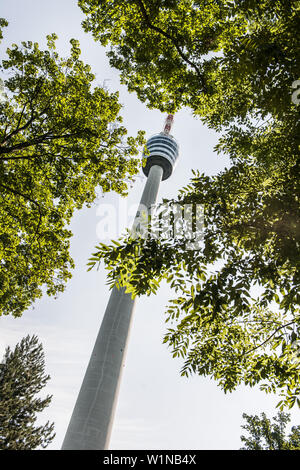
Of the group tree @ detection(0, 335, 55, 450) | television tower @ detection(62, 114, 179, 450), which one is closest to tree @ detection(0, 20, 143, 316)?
television tower @ detection(62, 114, 179, 450)

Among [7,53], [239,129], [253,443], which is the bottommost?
[253,443]

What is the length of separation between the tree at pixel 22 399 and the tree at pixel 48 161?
23.5 meters

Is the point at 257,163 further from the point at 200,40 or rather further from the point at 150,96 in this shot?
the point at 150,96

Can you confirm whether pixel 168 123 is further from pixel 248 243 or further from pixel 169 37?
pixel 248 243

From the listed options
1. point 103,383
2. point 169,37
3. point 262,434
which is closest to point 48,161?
point 169,37

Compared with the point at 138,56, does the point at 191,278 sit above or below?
below

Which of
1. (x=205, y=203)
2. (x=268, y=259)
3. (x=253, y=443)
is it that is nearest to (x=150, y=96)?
(x=205, y=203)

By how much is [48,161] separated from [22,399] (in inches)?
1160

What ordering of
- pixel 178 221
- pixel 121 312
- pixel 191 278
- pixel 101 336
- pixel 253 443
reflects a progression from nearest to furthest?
pixel 191 278, pixel 178 221, pixel 101 336, pixel 121 312, pixel 253 443

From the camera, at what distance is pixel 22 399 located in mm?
27656

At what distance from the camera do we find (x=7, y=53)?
27.2 feet

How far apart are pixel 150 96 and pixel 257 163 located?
613 centimetres

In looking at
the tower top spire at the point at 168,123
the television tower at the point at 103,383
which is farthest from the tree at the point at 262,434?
the tower top spire at the point at 168,123

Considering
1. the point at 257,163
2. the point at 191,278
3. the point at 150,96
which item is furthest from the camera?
the point at 150,96
